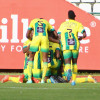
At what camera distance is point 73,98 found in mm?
6520

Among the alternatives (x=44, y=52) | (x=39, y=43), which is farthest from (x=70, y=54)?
(x=39, y=43)

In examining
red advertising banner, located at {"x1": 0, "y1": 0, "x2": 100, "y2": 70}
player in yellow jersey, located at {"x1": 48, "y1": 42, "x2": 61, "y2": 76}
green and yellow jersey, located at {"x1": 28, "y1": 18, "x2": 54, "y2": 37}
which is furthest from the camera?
red advertising banner, located at {"x1": 0, "y1": 0, "x2": 100, "y2": 70}

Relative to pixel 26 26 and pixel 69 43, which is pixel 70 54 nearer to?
pixel 69 43

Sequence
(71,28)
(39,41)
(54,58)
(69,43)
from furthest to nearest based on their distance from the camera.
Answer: (54,58) < (39,41) < (71,28) < (69,43)

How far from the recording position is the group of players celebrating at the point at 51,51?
10.5 m

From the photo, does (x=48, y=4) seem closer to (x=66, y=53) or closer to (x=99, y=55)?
(x=99, y=55)

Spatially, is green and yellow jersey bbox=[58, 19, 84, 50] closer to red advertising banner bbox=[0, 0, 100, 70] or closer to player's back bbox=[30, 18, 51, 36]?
player's back bbox=[30, 18, 51, 36]

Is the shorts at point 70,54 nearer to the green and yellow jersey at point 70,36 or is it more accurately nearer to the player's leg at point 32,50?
the green and yellow jersey at point 70,36

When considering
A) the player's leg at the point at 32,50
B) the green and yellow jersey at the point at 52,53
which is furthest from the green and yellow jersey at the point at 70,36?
the green and yellow jersey at the point at 52,53

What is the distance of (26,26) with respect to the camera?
573 inches

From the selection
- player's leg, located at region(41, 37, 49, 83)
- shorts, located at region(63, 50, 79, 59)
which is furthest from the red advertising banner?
shorts, located at region(63, 50, 79, 59)

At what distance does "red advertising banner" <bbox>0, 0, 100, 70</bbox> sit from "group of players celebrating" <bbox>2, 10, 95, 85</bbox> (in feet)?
9.94

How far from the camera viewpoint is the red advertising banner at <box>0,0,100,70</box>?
47.8 feet

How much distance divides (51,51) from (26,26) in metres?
3.32
